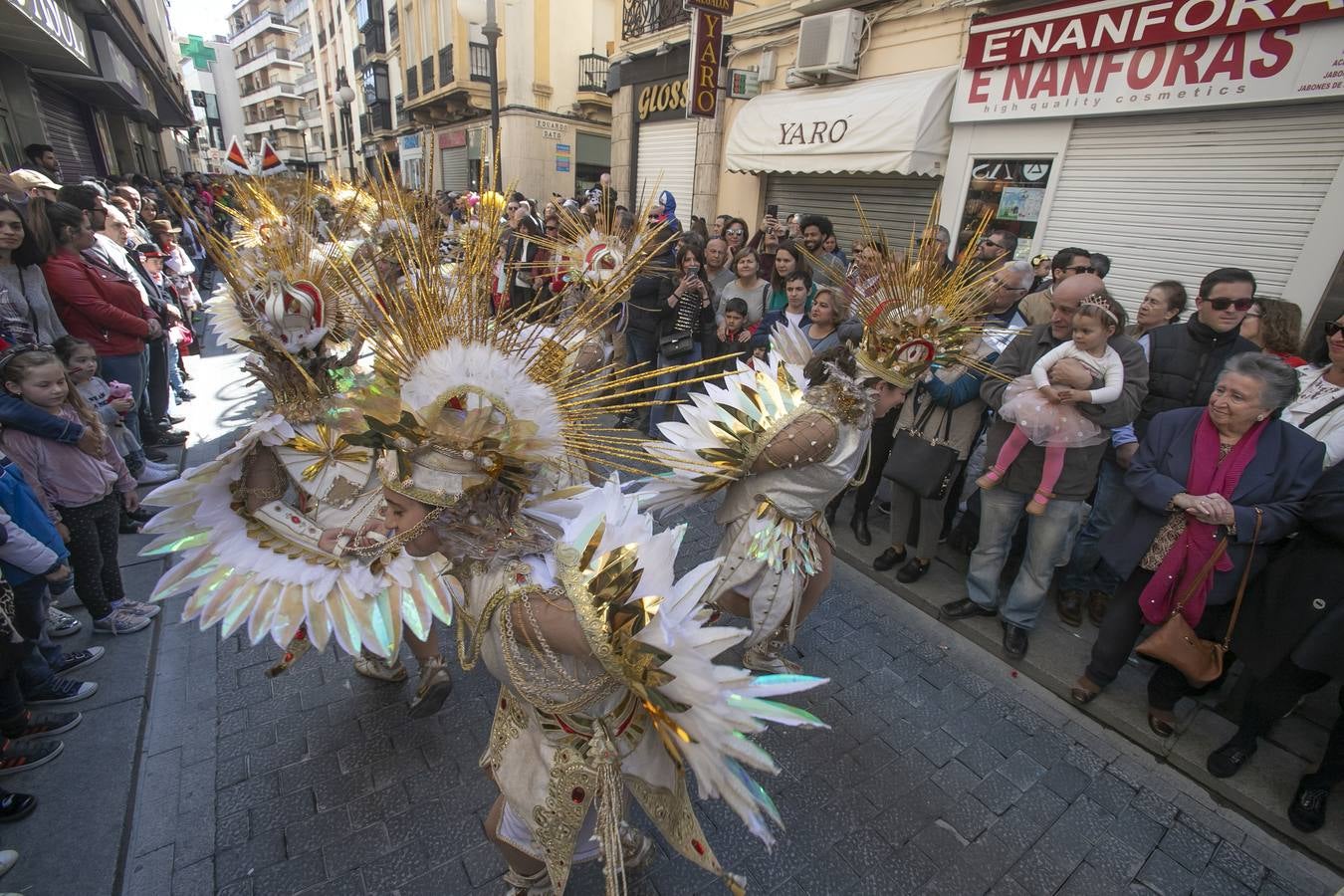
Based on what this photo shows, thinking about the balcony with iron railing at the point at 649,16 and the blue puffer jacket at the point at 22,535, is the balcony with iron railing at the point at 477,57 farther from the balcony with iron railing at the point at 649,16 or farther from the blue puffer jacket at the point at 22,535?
the blue puffer jacket at the point at 22,535

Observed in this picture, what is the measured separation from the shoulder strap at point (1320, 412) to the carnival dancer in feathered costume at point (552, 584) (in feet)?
10.2

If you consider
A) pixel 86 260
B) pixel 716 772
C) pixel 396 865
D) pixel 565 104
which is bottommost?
pixel 396 865

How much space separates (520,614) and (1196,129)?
7104mm

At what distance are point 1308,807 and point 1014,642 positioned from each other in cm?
120

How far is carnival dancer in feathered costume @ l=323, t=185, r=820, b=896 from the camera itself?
1264 millimetres

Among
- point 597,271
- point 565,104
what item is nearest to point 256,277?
point 597,271

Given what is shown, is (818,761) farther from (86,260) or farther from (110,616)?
(86,260)

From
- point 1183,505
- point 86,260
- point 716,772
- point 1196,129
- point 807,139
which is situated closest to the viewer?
point 716,772

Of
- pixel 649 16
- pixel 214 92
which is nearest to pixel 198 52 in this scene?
pixel 214 92

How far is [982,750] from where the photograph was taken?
2748 millimetres

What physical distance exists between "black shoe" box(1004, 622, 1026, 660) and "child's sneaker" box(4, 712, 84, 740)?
448 centimetres

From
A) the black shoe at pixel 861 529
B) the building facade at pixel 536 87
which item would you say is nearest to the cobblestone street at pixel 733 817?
the black shoe at pixel 861 529

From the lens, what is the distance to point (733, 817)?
7.79 ft

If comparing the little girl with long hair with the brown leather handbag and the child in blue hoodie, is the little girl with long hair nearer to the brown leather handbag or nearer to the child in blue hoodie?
→ the child in blue hoodie
